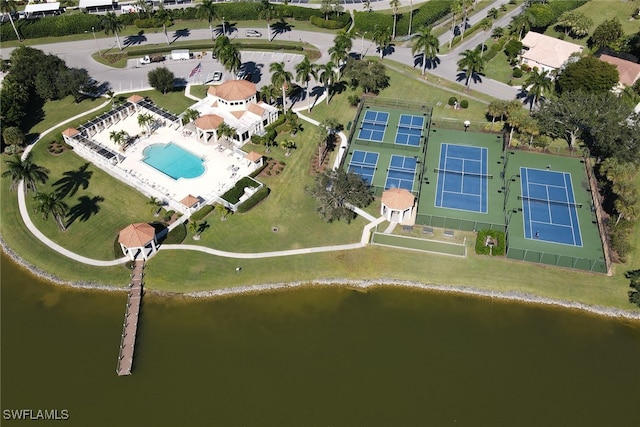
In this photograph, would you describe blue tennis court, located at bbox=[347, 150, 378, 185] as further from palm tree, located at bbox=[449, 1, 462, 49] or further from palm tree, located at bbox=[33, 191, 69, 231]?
palm tree, located at bbox=[449, 1, 462, 49]

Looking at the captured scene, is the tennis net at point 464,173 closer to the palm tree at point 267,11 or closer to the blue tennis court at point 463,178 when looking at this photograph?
the blue tennis court at point 463,178

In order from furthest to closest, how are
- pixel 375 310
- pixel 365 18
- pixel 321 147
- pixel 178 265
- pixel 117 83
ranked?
pixel 365 18
pixel 117 83
pixel 321 147
pixel 178 265
pixel 375 310

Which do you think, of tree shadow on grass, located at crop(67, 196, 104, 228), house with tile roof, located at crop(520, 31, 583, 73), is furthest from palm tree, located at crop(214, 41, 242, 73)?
house with tile roof, located at crop(520, 31, 583, 73)

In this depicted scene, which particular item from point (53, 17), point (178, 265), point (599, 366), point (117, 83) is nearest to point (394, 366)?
point (599, 366)

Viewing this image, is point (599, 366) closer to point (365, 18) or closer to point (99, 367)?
point (99, 367)

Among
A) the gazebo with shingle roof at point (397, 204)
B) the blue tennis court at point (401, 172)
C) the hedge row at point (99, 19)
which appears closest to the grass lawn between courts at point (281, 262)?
the gazebo with shingle roof at point (397, 204)

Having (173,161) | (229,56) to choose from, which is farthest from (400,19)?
(173,161)

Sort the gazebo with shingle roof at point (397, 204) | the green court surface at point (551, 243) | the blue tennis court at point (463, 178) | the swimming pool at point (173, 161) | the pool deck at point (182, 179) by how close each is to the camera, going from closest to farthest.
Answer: the green court surface at point (551, 243) → the gazebo with shingle roof at point (397, 204) → the blue tennis court at point (463, 178) → the pool deck at point (182, 179) → the swimming pool at point (173, 161)
